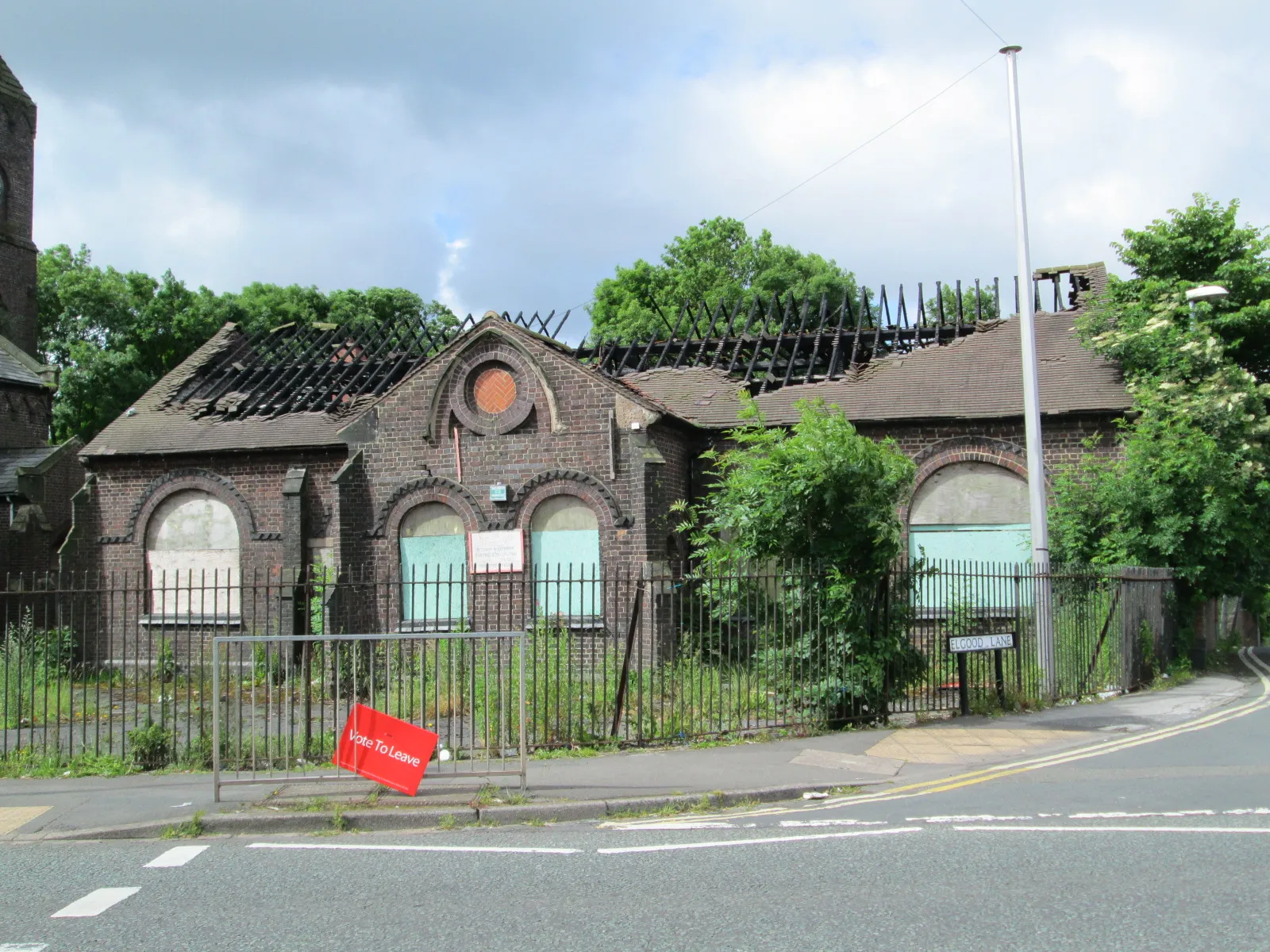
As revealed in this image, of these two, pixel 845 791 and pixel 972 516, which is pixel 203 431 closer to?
pixel 972 516

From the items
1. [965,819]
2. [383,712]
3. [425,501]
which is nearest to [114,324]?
[425,501]

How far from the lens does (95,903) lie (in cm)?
636

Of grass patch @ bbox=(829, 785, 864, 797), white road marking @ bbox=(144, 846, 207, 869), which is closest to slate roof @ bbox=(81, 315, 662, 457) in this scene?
grass patch @ bbox=(829, 785, 864, 797)

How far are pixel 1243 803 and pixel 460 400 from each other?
13.7 metres

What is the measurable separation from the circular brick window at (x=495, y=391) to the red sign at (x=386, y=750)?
10555mm

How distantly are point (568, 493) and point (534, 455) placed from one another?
892mm

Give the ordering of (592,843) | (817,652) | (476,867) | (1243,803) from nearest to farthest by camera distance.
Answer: (476,867) → (592,843) → (1243,803) → (817,652)

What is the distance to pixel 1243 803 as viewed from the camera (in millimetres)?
8508

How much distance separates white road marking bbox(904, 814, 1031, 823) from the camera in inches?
318

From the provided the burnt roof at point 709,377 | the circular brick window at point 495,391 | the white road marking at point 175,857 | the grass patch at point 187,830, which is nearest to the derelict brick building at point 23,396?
the burnt roof at point 709,377

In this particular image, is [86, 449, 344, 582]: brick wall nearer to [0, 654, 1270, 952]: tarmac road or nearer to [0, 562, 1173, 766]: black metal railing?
[0, 562, 1173, 766]: black metal railing

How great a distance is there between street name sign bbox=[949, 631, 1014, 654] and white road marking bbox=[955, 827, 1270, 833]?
498cm

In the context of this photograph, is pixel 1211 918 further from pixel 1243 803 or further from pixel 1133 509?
pixel 1133 509

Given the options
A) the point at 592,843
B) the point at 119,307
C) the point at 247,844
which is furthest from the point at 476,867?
the point at 119,307
